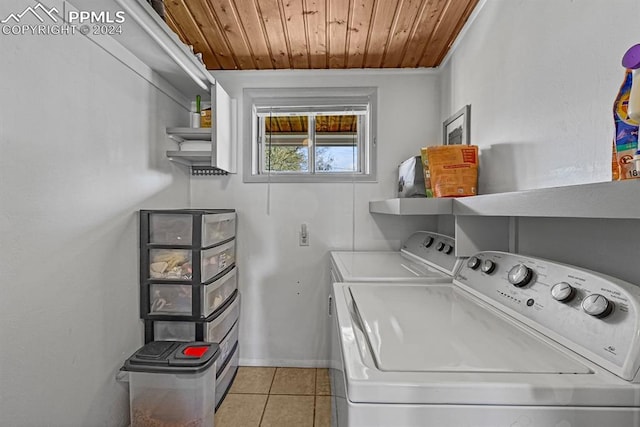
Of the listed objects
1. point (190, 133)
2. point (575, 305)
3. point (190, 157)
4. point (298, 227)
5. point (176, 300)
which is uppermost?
point (190, 133)

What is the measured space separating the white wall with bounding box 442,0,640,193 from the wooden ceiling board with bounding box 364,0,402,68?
0.48m

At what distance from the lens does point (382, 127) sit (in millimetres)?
2600

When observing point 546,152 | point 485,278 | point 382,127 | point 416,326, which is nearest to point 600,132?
point 546,152

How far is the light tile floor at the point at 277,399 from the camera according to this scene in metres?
1.93

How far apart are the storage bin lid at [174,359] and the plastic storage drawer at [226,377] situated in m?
0.44

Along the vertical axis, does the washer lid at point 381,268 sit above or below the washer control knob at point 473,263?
below

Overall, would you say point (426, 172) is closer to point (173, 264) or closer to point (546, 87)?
point (546, 87)

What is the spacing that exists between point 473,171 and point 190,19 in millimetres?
1779

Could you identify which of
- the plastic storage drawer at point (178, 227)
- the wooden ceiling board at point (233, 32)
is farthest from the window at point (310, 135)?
the plastic storage drawer at point (178, 227)

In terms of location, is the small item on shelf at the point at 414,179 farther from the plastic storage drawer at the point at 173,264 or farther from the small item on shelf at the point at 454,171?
the plastic storage drawer at the point at 173,264

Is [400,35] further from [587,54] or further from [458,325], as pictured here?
[458,325]

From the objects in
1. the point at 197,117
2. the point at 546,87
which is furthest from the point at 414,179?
the point at 197,117

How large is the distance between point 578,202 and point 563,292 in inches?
12.2

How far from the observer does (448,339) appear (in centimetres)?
90
